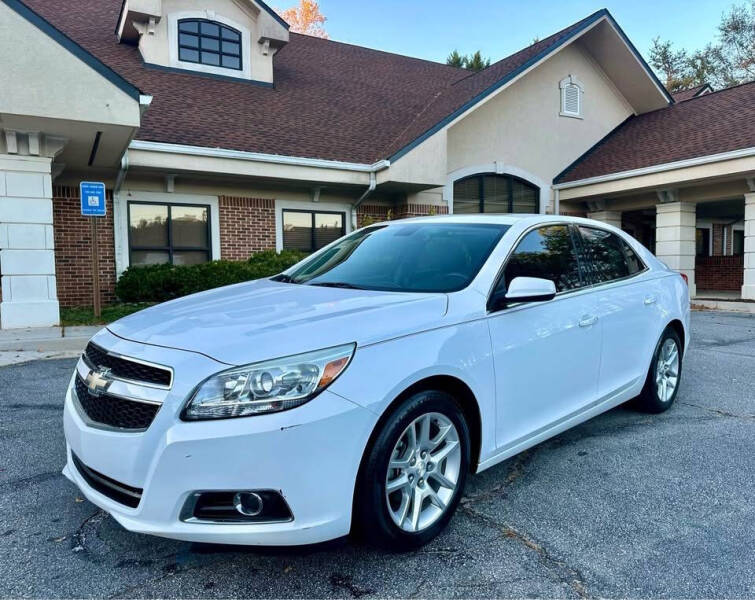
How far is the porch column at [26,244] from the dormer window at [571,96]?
44.4 feet

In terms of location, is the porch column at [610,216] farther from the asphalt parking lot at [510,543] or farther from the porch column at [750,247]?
the asphalt parking lot at [510,543]

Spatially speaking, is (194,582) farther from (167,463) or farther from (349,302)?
(349,302)

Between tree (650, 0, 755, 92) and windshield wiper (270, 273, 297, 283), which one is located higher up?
tree (650, 0, 755, 92)

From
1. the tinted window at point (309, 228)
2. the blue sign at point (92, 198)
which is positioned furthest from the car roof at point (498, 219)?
the tinted window at point (309, 228)

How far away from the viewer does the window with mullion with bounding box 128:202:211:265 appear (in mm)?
11559

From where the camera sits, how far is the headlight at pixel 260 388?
2176 mm

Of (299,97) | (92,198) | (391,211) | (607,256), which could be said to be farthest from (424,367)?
(299,97)

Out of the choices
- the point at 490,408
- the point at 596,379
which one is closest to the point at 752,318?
the point at 596,379

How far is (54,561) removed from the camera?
8.30 ft

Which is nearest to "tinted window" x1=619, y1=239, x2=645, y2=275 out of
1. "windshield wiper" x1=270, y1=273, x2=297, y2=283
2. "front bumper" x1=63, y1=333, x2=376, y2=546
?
"windshield wiper" x1=270, y1=273, x2=297, y2=283

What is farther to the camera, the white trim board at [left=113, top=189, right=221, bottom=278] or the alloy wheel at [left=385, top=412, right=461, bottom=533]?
the white trim board at [left=113, top=189, right=221, bottom=278]

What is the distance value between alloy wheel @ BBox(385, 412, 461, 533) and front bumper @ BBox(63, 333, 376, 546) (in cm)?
31

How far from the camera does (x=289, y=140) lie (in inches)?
487

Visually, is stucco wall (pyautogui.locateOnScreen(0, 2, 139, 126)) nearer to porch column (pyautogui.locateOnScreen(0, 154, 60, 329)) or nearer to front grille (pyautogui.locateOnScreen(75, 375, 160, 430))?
porch column (pyautogui.locateOnScreen(0, 154, 60, 329))
